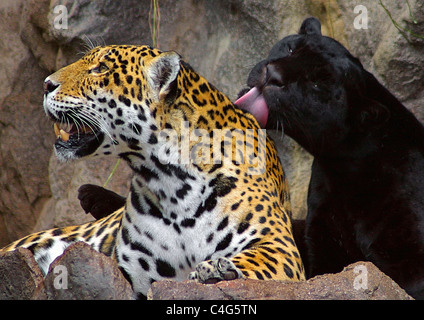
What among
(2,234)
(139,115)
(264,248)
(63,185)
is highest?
(139,115)

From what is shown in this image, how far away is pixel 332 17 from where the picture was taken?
7.51 metres

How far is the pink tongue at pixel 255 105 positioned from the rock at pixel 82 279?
2379mm

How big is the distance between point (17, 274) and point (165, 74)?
1708 millimetres

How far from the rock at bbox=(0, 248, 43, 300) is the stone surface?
12.4 feet

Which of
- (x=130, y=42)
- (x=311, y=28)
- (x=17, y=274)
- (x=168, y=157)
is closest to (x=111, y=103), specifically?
(x=168, y=157)

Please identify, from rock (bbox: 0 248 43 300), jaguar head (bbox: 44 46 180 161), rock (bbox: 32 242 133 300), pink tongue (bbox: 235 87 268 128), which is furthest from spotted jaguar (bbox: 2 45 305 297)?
rock (bbox: 32 242 133 300)

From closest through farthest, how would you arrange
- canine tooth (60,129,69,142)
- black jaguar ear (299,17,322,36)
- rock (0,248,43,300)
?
rock (0,248,43,300) → canine tooth (60,129,69,142) → black jaguar ear (299,17,322,36)

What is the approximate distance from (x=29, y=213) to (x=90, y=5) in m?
2.64

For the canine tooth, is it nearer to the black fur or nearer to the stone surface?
the black fur

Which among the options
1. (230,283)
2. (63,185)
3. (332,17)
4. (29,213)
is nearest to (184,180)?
(230,283)

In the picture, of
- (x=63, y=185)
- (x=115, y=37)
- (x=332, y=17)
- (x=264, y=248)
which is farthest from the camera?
(x=63, y=185)

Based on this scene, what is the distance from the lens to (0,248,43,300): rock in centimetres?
434
